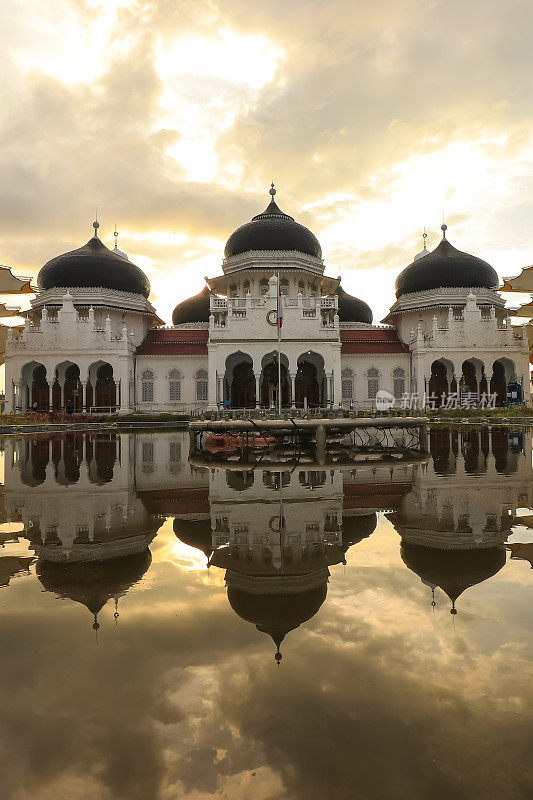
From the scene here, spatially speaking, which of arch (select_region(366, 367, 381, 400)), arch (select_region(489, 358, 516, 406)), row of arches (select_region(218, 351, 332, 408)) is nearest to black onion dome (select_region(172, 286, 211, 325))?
row of arches (select_region(218, 351, 332, 408))

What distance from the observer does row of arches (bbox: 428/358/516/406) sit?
43781 mm

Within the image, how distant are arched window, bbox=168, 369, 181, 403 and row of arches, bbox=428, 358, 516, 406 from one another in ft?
74.6

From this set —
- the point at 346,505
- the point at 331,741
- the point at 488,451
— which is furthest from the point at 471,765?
the point at 488,451

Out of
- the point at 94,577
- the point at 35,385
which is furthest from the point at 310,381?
the point at 94,577

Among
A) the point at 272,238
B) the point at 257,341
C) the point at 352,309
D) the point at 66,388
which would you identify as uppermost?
the point at 272,238

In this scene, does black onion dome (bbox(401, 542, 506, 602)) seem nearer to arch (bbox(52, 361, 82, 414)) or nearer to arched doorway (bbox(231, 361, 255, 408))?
arched doorway (bbox(231, 361, 255, 408))

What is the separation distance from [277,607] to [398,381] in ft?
135

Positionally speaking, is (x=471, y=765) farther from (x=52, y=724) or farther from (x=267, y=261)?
(x=267, y=261)

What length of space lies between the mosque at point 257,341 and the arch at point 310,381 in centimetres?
10

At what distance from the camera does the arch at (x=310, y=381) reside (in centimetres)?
4312

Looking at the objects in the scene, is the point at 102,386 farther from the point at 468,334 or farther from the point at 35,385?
the point at 468,334

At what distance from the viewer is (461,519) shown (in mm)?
7461

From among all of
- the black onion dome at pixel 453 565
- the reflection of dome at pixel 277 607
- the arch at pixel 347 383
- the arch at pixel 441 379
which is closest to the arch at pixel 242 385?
the arch at pixel 347 383

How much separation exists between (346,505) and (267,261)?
3759 centimetres
